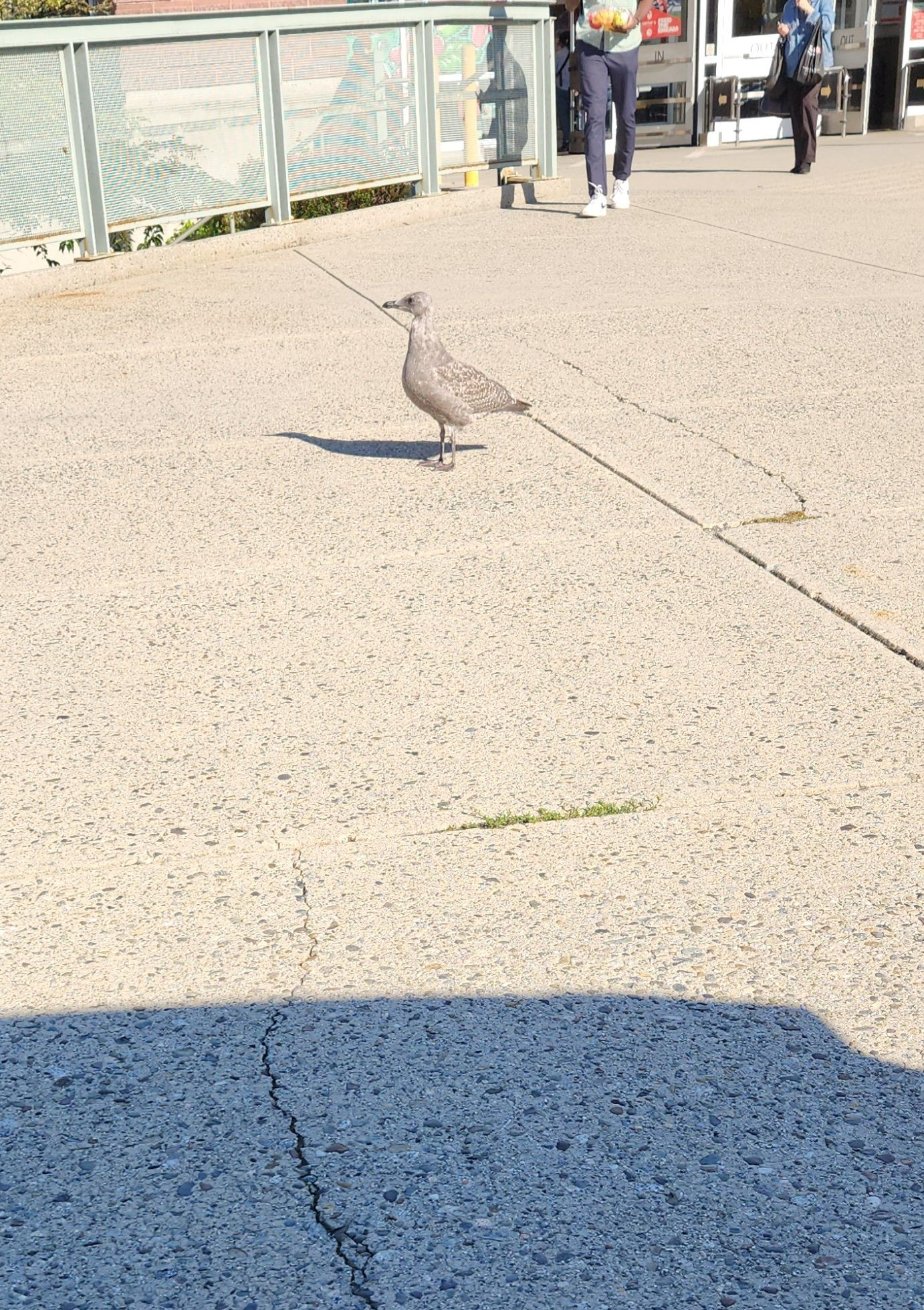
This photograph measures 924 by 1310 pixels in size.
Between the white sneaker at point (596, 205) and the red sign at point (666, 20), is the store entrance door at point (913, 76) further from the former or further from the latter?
the white sneaker at point (596, 205)

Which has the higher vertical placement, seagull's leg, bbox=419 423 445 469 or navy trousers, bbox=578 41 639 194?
navy trousers, bbox=578 41 639 194

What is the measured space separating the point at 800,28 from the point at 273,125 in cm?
654

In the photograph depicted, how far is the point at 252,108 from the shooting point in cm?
1266

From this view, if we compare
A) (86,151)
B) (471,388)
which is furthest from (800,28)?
(471,388)

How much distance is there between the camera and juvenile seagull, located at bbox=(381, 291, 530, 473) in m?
6.65

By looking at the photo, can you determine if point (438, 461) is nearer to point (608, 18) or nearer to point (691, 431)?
point (691, 431)

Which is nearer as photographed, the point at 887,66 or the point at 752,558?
the point at 752,558

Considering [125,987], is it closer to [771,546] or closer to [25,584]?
[25,584]

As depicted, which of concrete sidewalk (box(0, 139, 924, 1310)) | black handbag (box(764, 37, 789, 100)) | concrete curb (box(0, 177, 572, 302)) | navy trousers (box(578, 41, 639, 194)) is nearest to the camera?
concrete sidewalk (box(0, 139, 924, 1310))

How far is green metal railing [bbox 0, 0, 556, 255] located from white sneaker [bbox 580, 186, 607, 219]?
145 centimetres

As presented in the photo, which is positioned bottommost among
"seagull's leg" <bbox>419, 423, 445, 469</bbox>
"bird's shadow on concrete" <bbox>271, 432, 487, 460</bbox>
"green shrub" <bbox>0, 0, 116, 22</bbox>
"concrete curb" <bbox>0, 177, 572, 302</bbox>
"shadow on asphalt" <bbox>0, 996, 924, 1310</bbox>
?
"shadow on asphalt" <bbox>0, 996, 924, 1310</bbox>

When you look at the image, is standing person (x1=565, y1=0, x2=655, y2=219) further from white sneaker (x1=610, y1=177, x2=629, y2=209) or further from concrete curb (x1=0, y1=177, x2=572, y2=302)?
concrete curb (x1=0, y1=177, x2=572, y2=302)

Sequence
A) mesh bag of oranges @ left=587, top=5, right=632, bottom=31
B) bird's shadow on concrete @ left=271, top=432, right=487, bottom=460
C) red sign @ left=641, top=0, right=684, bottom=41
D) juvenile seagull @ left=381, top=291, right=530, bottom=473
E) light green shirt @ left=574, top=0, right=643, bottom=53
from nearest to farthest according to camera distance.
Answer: juvenile seagull @ left=381, top=291, right=530, bottom=473 → bird's shadow on concrete @ left=271, top=432, right=487, bottom=460 → mesh bag of oranges @ left=587, top=5, right=632, bottom=31 → light green shirt @ left=574, top=0, right=643, bottom=53 → red sign @ left=641, top=0, right=684, bottom=41

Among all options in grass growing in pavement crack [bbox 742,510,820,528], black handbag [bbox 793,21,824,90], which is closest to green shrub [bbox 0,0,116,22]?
black handbag [bbox 793,21,824,90]
